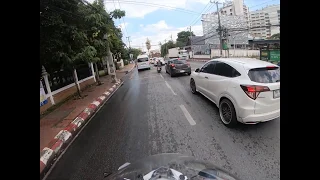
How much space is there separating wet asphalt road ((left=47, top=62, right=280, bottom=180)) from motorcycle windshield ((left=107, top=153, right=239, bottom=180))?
1079mm

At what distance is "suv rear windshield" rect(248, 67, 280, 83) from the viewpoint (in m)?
4.12

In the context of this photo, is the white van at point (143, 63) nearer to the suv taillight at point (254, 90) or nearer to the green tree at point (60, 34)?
the green tree at point (60, 34)

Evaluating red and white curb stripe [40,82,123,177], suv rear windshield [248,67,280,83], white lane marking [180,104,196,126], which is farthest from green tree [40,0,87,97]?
suv rear windshield [248,67,280,83]

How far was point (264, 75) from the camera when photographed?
4.21 m

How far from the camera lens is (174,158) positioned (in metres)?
2.42

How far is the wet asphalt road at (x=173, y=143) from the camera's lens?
10.7 feet

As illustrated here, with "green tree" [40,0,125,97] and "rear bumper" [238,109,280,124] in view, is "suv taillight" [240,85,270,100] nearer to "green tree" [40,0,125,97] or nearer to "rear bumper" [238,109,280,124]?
"rear bumper" [238,109,280,124]

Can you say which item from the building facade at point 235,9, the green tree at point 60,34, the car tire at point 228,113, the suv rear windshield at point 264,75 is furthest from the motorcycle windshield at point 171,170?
the building facade at point 235,9

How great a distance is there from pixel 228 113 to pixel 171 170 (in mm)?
3129

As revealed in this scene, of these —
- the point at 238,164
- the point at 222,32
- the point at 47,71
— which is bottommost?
the point at 238,164

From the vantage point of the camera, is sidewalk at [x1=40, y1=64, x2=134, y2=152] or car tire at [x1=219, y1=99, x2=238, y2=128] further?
sidewalk at [x1=40, y1=64, x2=134, y2=152]

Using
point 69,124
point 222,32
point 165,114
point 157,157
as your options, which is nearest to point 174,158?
point 157,157

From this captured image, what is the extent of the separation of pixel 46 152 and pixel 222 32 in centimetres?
2984
